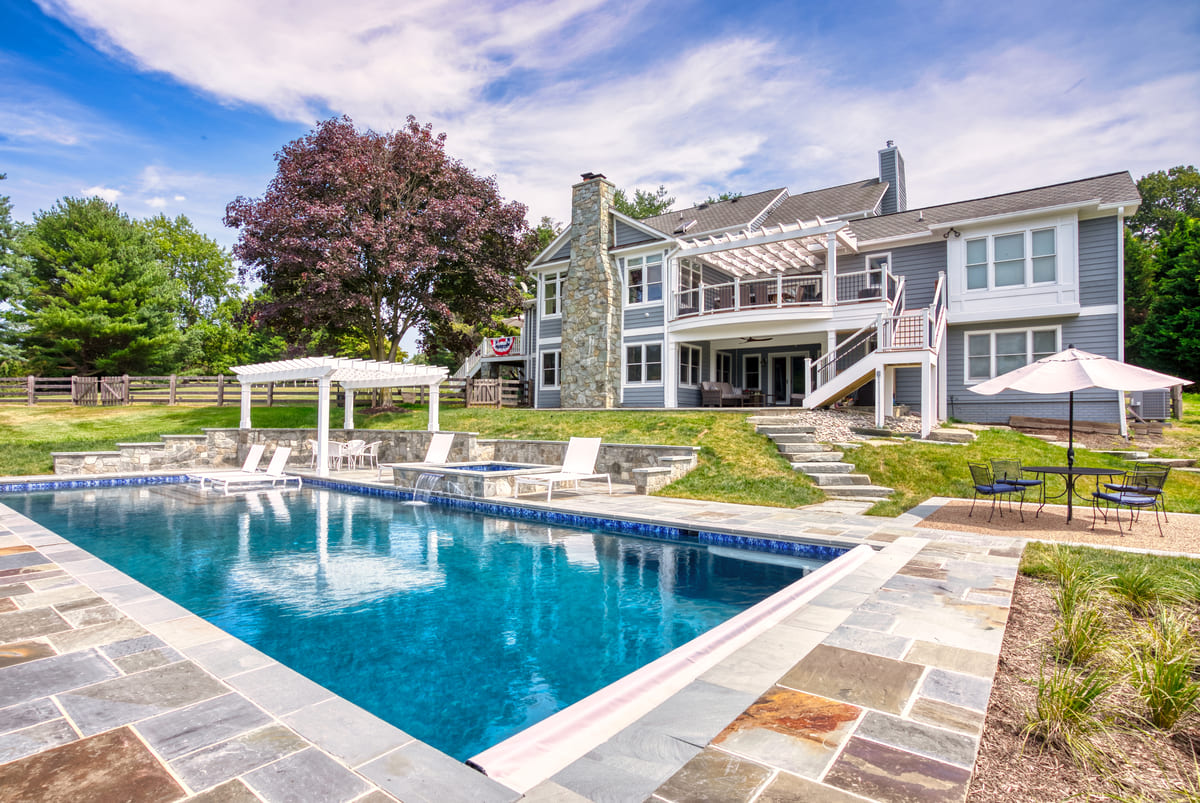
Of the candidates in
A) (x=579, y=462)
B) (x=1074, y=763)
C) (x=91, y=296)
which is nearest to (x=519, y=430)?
(x=579, y=462)

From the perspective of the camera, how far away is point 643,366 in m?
20.5

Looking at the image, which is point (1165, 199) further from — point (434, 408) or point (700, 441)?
point (434, 408)

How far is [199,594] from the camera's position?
19.3 feet

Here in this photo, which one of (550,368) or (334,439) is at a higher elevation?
(550,368)

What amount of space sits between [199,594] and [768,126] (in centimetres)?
1845

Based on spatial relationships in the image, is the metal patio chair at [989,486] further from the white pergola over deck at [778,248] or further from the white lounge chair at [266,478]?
the white lounge chair at [266,478]

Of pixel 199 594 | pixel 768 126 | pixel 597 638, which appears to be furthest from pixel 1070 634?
pixel 768 126

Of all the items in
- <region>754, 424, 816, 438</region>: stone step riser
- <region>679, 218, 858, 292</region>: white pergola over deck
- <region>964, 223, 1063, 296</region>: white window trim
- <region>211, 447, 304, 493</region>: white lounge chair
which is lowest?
<region>211, 447, 304, 493</region>: white lounge chair

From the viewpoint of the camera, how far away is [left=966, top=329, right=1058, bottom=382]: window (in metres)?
15.9

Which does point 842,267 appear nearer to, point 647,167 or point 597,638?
point 647,167

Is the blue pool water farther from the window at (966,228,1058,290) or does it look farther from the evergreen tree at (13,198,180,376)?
the evergreen tree at (13,198,180,376)

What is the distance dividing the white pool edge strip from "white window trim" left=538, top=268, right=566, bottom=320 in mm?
19338

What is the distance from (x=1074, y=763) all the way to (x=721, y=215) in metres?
22.2

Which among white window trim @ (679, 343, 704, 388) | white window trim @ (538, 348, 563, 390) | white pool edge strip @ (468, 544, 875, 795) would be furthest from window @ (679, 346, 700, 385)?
white pool edge strip @ (468, 544, 875, 795)
